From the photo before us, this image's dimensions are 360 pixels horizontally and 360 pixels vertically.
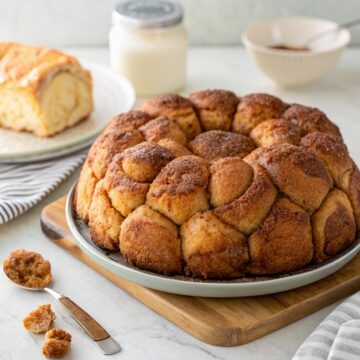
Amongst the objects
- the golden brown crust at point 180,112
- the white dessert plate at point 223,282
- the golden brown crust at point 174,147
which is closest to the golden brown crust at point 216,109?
the golden brown crust at point 180,112

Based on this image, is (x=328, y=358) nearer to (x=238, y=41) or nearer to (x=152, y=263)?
(x=152, y=263)

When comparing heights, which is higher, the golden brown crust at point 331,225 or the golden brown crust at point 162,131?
the golden brown crust at point 162,131

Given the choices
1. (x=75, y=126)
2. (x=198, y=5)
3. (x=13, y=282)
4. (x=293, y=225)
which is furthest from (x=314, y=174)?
(x=198, y=5)

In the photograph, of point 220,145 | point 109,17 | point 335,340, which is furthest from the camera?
point 109,17

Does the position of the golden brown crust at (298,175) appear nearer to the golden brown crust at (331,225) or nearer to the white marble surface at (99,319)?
the golden brown crust at (331,225)

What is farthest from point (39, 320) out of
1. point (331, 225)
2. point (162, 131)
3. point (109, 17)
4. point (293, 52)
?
point (109, 17)

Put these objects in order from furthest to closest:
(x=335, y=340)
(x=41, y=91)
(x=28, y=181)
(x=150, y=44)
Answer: (x=150, y=44) → (x=41, y=91) → (x=28, y=181) → (x=335, y=340)

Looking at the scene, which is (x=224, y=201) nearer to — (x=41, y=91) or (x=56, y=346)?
(x=56, y=346)
